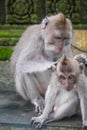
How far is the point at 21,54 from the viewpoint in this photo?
7824 millimetres

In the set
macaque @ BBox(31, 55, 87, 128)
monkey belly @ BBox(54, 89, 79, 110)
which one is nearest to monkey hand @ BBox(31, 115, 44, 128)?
macaque @ BBox(31, 55, 87, 128)

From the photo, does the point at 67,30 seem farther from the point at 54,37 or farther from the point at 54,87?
the point at 54,87

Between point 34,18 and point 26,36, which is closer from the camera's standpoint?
point 26,36

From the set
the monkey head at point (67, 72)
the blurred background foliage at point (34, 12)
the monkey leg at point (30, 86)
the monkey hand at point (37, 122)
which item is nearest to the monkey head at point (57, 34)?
the monkey leg at point (30, 86)

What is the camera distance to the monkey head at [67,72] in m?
6.61

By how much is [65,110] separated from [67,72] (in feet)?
1.70

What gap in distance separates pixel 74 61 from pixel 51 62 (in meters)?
0.72

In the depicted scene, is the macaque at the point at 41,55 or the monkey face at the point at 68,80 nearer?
the monkey face at the point at 68,80

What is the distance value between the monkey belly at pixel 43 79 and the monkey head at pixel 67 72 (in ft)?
3.17

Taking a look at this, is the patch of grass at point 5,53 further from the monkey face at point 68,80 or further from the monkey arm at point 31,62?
the monkey face at point 68,80

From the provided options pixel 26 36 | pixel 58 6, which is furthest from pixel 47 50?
pixel 58 6

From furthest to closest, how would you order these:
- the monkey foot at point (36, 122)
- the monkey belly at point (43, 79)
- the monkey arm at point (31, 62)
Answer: the monkey belly at point (43, 79), the monkey arm at point (31, 62), the monkey foot at point (36, 122)

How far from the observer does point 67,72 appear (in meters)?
6.61

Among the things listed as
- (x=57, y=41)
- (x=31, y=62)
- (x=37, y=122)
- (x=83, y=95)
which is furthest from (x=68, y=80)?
(x=31, y=62)
